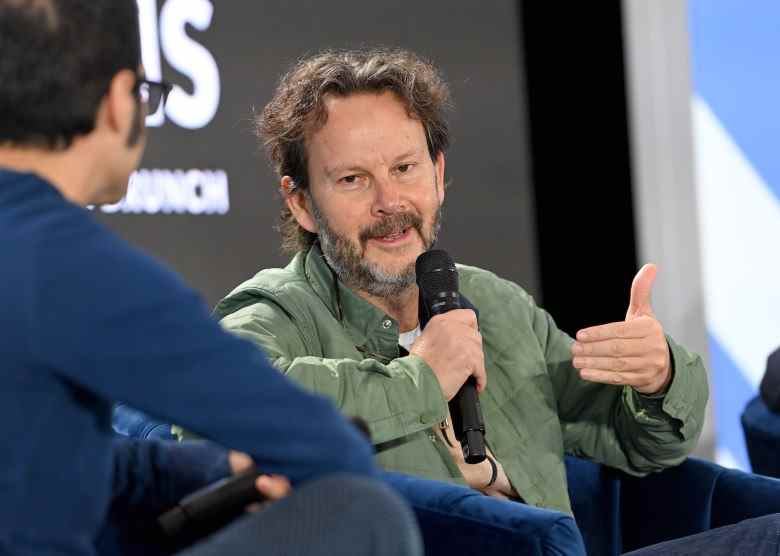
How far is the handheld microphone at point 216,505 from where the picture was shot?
4.18 feet

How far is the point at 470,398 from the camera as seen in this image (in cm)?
205

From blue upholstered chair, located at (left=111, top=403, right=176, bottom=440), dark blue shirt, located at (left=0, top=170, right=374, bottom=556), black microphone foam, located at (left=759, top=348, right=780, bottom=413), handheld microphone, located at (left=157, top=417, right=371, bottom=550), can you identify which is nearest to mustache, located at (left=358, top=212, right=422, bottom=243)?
blue upholstered chair, located at (left=111, top=403, right=176, bottom=440)

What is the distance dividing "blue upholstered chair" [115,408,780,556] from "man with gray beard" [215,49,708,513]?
49 mm

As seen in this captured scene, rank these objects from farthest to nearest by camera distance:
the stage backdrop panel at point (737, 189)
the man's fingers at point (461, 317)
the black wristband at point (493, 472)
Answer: the stage backdrop panel at point (737, 189) < the black wristband at point (493, 472) < the man's fingers at point (461, 317)

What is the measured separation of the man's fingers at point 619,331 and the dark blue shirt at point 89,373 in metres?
1.06

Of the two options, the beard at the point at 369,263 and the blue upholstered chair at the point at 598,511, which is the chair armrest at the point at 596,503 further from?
the beard at the point at 369,263

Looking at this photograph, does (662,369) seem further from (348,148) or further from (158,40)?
(158,40)

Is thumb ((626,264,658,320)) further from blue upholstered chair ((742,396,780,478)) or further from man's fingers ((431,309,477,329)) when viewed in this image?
blue upholstered chair ((742,396,780,478))

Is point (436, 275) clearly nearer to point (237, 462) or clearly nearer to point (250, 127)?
point (237, 462)

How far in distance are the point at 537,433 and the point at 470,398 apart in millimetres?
339

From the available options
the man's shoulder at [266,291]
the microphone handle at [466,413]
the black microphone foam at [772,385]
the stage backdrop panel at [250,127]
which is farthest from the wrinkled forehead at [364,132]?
the stage backdrop panel at [250,127]

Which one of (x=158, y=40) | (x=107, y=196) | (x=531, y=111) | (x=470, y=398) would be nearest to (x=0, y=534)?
(x=107, y=196)

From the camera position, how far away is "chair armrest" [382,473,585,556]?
1.72 metres

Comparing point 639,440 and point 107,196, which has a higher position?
point 107,196
